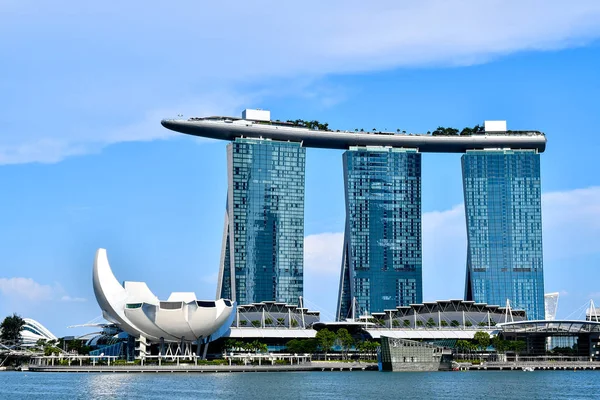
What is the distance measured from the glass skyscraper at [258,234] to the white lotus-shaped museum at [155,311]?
3082 centimetres

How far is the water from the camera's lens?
3686 inches

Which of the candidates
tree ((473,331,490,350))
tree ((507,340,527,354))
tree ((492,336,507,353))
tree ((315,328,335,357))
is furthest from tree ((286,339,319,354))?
tree ((507,340,527,354))

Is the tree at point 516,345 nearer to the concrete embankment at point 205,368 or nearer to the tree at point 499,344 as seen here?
the tree at point 499,344

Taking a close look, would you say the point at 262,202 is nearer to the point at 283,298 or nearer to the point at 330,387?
the point at 283,298

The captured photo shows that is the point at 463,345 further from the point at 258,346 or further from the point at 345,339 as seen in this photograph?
the point at 258,346

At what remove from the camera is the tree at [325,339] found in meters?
171

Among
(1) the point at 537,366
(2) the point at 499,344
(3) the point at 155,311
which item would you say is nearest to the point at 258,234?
(3) the point at 155,311

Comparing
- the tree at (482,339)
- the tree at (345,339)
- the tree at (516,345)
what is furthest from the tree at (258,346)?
the tree at (516,345)

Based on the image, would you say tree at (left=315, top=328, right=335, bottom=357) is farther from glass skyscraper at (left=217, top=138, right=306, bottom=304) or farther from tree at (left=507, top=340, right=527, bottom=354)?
tree at (left=507, top=340, right=527, bottom=354)

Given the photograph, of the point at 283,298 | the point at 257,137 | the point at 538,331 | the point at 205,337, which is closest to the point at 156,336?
the point at 205,337

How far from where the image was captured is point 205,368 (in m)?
148

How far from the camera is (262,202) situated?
197250mm

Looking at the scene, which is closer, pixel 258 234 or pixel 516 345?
pixel 516 345

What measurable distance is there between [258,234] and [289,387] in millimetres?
90097
